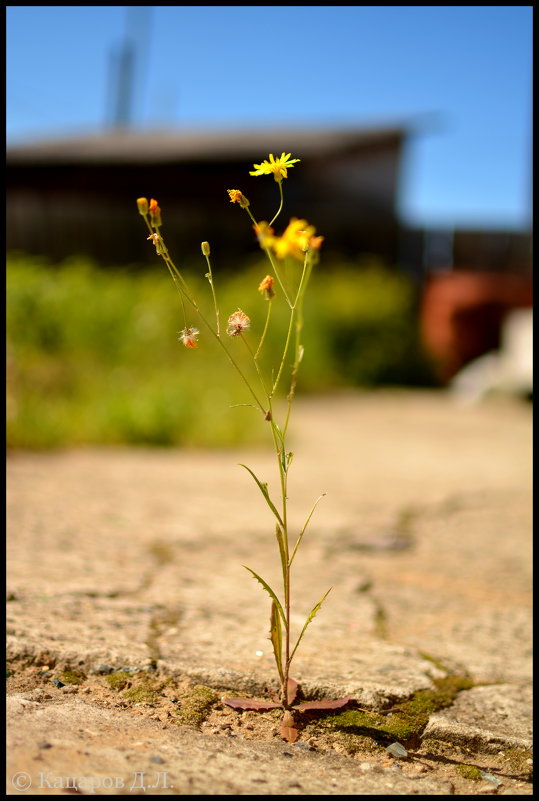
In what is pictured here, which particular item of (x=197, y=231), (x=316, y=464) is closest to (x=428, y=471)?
(x=316, y=464)

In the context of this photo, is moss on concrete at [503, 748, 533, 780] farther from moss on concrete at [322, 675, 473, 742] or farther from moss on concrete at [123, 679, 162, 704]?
moss on concrete at [123, 679, 162, 704]

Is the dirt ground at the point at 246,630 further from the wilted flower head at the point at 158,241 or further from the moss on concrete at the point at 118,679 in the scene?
the wilted flower head at the point at 158,241

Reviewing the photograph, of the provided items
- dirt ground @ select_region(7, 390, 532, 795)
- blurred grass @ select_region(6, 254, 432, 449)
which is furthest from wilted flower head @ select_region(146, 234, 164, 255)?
blurred grass @ select_region(6, 254, 432, 449)

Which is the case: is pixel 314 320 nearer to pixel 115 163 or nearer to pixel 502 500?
pixel 502 500

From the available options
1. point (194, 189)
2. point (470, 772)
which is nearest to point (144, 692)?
point (470, 772)

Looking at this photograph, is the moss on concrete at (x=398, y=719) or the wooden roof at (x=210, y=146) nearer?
the moss on concrete at (x=398, y=719)

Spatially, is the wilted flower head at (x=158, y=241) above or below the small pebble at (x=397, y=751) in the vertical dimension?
above

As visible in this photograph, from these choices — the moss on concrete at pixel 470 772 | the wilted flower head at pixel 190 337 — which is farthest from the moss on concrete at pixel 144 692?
the wilted flower head at pixel 190 337
